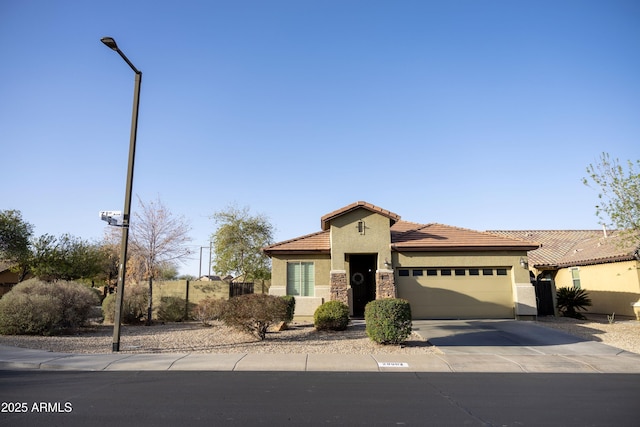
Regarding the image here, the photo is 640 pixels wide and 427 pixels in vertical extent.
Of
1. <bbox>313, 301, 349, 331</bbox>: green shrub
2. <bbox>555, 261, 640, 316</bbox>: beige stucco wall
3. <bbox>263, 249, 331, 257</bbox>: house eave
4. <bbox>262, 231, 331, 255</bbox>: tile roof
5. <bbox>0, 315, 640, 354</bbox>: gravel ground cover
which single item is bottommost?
<bbox>0, 315, 640, 354</bbox>: gravel ground cover

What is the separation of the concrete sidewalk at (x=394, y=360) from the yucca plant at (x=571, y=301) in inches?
342

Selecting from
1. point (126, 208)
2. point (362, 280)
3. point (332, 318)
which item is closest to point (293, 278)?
point (362, 280)

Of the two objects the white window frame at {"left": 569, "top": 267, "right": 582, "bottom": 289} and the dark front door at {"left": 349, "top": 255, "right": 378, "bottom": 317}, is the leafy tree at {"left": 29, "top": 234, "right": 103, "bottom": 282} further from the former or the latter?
the white window frame at {"left": 569, "top": 267, "right": 582, "bottom": 289}

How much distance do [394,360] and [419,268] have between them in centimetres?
893

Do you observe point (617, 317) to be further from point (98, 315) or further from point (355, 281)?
point (98, 315)

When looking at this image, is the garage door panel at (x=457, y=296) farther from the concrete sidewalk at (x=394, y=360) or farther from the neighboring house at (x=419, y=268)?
the concrete sidewalk at (x=394, y=360)

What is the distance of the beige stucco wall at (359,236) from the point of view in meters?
18.9

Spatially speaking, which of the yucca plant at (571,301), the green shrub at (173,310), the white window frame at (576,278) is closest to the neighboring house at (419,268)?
the yucca plant at (571,301)

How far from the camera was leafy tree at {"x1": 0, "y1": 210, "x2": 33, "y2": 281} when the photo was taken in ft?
101

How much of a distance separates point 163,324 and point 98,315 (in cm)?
372

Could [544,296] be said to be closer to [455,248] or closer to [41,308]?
[455,248]

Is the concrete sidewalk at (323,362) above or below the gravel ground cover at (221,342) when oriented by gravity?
below

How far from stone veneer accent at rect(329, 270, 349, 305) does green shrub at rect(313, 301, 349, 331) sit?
2.44 m

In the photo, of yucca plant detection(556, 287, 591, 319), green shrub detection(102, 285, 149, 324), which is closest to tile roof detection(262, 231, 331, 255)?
green shrub detection(102, 285, 149, 324)
